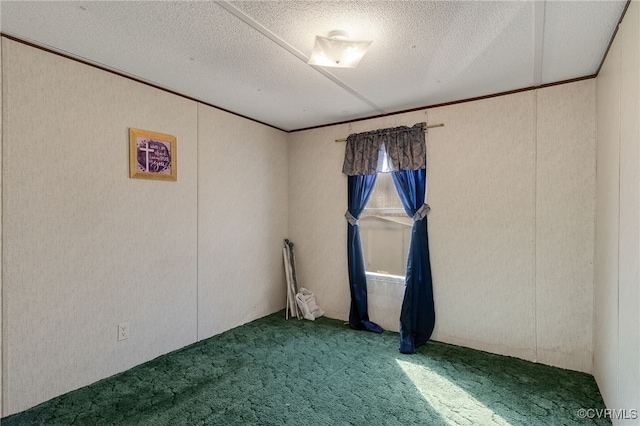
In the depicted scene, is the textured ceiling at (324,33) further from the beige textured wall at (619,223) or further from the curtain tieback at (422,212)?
the curtain tieback at (422,212)

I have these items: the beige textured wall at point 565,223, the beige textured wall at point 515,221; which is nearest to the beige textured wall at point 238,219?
the beige textured wall at point 515,221

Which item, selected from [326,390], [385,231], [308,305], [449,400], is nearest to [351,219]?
[385,231]

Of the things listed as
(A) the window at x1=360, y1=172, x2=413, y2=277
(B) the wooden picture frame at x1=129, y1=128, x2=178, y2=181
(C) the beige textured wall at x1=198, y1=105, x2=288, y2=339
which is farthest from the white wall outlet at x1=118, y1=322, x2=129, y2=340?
(A) the window at x1=360, y1=172, x2=413, y2=277

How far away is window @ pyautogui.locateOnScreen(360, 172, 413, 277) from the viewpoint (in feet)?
11.7

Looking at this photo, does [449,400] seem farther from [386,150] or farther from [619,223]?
[386,150]

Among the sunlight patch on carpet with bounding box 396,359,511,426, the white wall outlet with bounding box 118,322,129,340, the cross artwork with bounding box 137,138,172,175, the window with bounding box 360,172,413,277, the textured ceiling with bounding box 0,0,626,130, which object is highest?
the textured ceiling with bounding box 0,0,626,130

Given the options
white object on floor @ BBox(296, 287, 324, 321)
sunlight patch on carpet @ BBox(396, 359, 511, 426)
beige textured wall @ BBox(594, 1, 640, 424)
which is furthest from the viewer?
white object on floor @ BBox(296, 287, 324, 321)

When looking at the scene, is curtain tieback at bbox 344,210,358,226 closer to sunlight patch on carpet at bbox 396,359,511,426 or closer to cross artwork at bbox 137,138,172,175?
sunlight patch on carpet at bbox 396,359,511,426

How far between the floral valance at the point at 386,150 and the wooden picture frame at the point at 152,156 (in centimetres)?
183

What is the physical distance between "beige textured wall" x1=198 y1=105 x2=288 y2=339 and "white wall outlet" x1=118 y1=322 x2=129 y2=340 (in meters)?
0.69

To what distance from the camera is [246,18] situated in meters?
1.82

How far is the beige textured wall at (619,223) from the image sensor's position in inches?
62.3

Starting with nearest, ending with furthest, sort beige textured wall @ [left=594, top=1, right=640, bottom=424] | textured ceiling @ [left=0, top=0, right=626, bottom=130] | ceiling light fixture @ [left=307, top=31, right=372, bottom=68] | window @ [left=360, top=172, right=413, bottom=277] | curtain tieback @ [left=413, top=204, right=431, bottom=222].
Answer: beige textured wall @ [left=594, top=1, right=640, bottom=424], textured ceiling @ [left=0, top=0, right=626, bottom=130], ceiling light fixture @ [left=307, top=31, right=372, bottom=68], curtain tieback @ [left=413, top=204, right=431, bottom=222], window @ [left=360, top=172, right=413, bottom=277]

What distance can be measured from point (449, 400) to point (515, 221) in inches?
62.5
